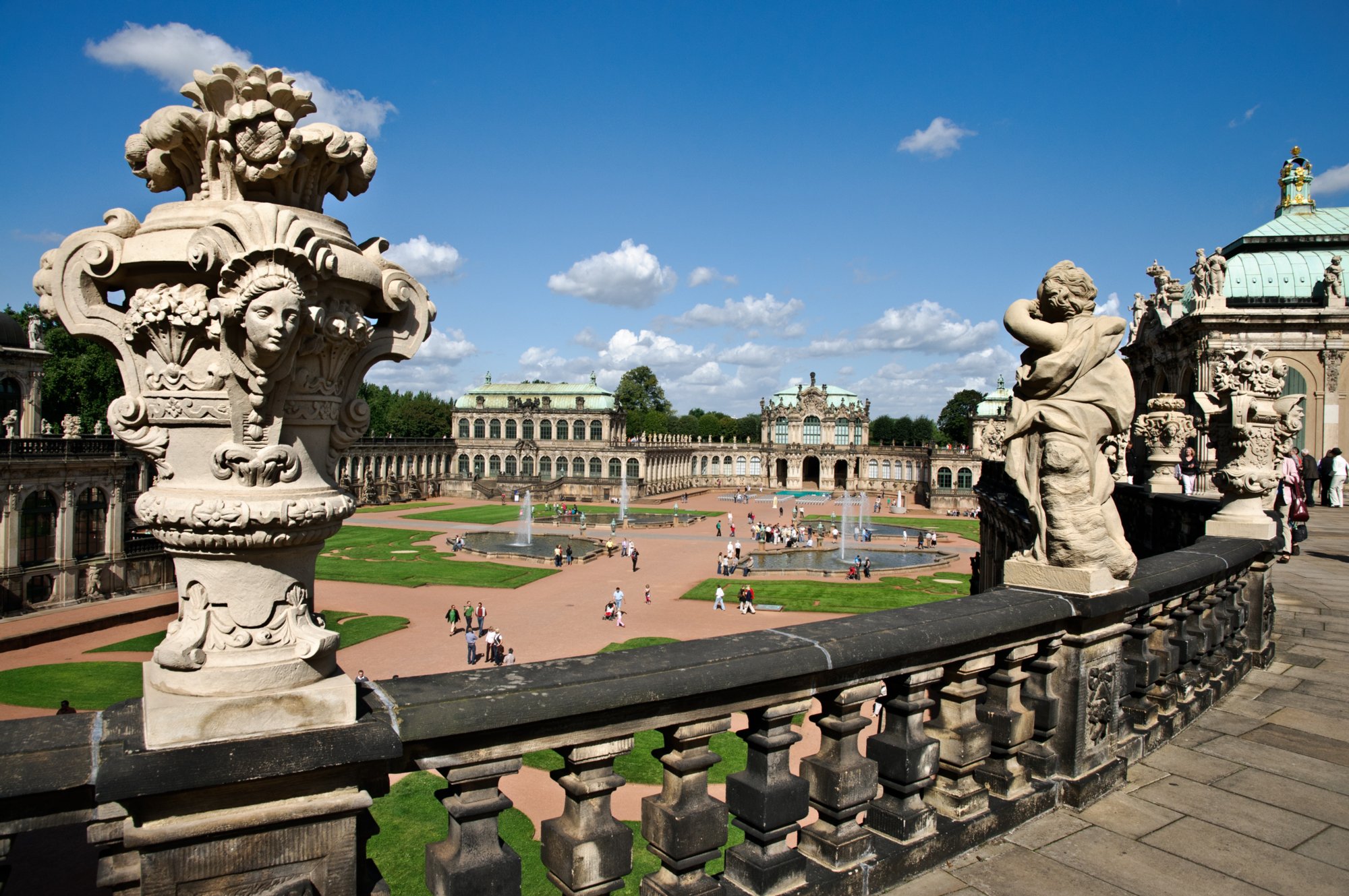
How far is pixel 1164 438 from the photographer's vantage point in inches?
612

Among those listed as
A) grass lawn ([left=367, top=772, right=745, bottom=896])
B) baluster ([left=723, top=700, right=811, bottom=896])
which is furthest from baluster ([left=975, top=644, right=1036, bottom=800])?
grass lawn ([left=367, top=772, right=745, bottom=896])

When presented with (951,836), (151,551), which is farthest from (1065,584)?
(151,551)

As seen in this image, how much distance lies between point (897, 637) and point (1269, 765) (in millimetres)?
3576

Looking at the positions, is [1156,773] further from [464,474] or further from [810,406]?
[810,406]

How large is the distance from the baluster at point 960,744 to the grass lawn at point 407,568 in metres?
35.7

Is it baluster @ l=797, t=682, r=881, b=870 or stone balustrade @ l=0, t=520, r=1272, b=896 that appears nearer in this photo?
stone balustrade @ l=0, t=520, r=1272, b=896

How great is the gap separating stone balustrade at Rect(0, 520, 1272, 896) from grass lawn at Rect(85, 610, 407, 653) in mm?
23914

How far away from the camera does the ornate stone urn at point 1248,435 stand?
9125mm

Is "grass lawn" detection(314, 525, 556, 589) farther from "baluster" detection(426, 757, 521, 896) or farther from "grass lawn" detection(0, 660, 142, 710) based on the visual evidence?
"baluster" detection(426, 757, 521, 896)

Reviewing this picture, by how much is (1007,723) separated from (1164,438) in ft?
43.0

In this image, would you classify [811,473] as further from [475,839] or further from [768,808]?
[475,839]

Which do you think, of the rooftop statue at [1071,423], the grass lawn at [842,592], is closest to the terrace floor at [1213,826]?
the rooftop statue at [1071,423]

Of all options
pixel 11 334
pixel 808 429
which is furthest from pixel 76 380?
pixel 808 429

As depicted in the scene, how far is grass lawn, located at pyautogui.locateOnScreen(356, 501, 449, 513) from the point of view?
243ft
